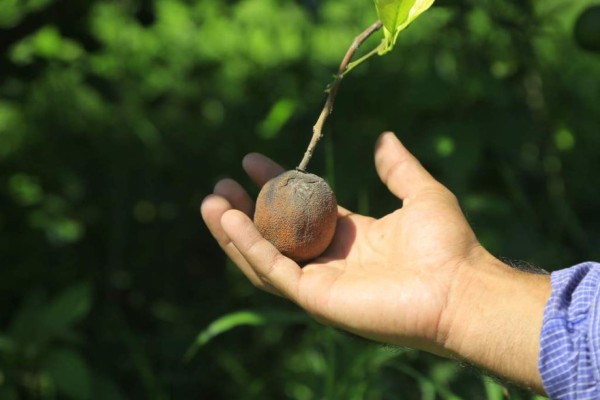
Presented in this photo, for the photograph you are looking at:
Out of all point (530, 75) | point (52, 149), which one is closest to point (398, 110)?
point (530, 75)

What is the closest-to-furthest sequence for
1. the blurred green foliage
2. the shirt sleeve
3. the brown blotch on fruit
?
1. the shirt sleeve
2. the brown blotch on fruit
3. the blurred green foliage

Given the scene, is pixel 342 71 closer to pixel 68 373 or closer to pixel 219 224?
pixel 219 224

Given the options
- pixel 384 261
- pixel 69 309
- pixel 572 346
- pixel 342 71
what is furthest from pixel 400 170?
pixel 69 309

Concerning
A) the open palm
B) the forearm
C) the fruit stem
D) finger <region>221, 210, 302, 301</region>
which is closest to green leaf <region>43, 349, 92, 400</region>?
the open palm

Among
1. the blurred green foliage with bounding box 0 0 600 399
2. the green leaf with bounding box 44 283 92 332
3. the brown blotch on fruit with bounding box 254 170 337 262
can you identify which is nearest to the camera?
the brown blotch on fruit with bounding box 254 170 337 262

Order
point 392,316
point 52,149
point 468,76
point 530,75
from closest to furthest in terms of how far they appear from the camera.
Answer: point 392,316 < point 468,76 < point 530,75 < point 52,149

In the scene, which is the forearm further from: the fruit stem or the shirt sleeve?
the fruit stem

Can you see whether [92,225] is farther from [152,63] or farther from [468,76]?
[468,76]
